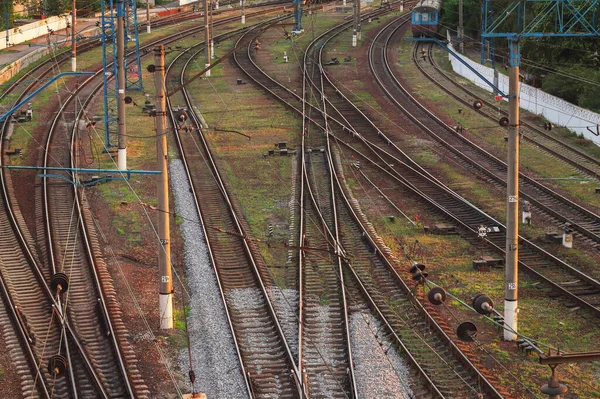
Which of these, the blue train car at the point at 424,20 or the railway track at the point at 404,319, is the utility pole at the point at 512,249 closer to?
the railway track at the point at 404,319

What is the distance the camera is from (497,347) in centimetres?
1814

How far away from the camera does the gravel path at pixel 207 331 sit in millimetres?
16453

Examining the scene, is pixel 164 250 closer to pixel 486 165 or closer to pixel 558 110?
pixel 486 165

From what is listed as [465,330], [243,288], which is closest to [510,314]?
[465,330]

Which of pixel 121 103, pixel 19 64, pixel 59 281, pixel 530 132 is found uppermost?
pixel 121 103

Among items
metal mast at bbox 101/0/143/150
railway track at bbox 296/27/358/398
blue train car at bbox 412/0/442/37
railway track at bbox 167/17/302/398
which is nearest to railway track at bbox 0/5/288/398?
railway track at bbox 167/17/302/398

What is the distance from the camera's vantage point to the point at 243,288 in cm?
2095

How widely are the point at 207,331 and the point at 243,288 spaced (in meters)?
2.40

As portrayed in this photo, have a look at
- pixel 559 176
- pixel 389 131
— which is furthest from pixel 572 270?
pixel 389 131

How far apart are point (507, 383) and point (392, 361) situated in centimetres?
189

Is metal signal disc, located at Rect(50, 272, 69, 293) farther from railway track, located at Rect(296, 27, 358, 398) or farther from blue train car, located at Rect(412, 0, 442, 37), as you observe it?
blue train car, located at Rect(412, 0, 442, 37)

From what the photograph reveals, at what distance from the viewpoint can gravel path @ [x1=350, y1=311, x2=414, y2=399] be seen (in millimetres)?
16125

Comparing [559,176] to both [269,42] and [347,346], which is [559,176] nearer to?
[347,346]

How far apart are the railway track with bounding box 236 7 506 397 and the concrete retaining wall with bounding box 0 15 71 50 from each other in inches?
1392
